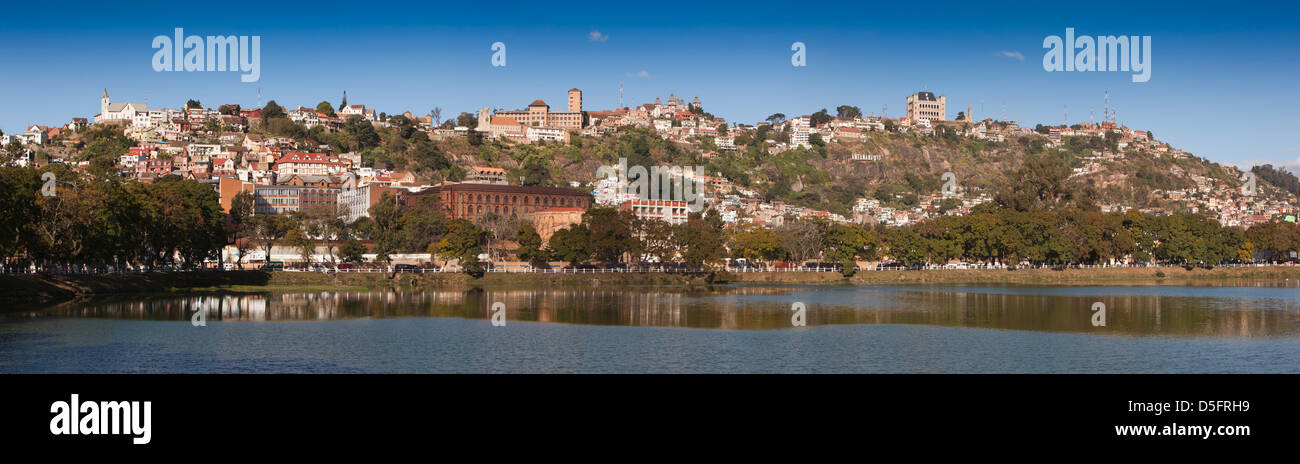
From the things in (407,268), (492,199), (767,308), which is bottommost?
(767,308)

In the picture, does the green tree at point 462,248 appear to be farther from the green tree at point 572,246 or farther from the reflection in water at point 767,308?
the green tree at point 572,246

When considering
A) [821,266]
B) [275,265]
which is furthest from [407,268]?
[821,266]

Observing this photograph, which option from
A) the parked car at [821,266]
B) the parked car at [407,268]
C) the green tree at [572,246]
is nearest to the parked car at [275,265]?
the parked car at [407,268]

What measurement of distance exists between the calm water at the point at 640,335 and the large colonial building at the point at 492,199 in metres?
69.6

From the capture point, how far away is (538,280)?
89.9 metres

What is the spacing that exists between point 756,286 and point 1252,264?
80812 mm

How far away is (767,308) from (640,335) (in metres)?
20.1

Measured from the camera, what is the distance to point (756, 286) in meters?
97.8

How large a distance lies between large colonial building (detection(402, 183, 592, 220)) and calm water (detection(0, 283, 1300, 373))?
6961 cm

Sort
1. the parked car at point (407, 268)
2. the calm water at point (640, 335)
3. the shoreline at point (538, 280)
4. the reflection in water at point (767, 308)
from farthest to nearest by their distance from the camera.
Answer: the parked car at point (407, 268) → the shoreline at point (538, 280) → the reflection in water at point (767, 308) → the calm water at point (640, 335)

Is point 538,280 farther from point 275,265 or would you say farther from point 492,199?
point 492,199

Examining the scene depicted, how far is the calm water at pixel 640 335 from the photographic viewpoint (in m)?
35.6

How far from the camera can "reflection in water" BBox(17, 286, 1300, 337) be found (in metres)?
53.0
